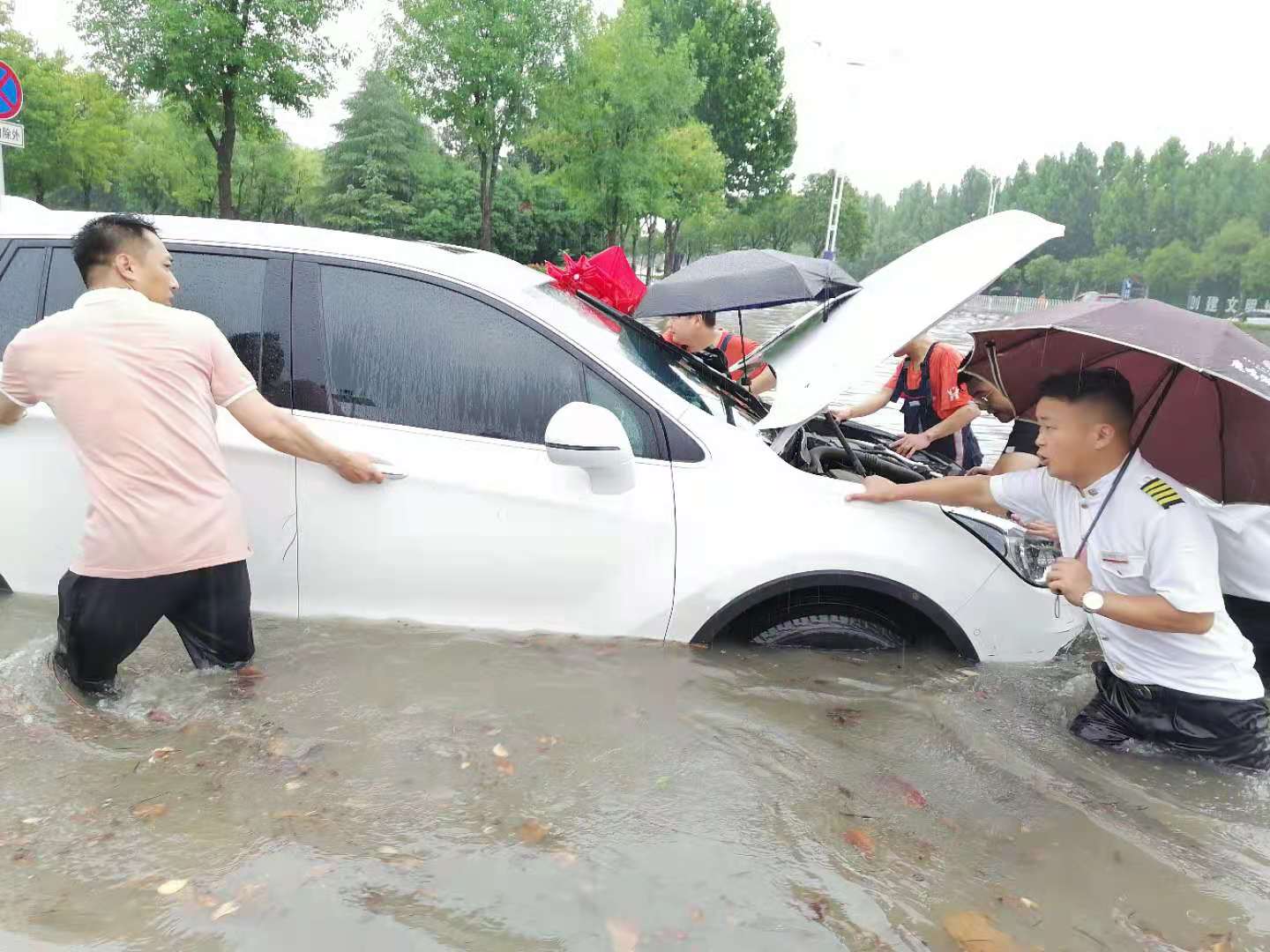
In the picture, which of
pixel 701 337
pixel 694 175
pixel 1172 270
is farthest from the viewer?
pixel 1172 270

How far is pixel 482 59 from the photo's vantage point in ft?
80.7

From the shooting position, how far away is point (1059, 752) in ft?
10.4

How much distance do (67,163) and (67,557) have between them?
36531 mm

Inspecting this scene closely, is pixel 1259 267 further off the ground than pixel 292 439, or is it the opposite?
pixel 1259 267

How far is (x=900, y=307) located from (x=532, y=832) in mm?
1987

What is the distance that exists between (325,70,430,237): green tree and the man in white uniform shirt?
43.5m

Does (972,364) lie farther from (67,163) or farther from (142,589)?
(67,163)

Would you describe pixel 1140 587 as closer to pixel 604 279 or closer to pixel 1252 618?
pixel 1252 618

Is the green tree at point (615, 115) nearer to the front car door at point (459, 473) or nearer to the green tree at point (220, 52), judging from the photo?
the green tree at point (220, 52)

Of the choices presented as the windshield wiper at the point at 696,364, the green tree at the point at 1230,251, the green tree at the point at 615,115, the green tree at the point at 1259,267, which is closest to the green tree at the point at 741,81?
the green tree at the point at 615,115

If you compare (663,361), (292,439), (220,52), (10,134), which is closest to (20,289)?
(292,439)

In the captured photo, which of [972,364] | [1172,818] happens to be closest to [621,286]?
[972,364]

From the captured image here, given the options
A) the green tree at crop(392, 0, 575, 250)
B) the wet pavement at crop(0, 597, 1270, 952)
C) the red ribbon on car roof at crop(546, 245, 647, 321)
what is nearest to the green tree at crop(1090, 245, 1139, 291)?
the green tree at crop(392, 0, 575, 250)

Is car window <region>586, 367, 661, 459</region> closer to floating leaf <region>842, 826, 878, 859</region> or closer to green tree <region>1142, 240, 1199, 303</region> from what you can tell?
floating leaf <region>842, 826, 878, 859</region>
